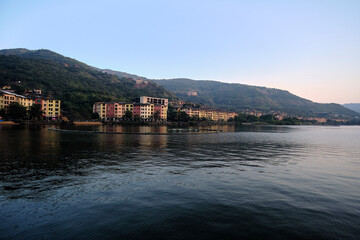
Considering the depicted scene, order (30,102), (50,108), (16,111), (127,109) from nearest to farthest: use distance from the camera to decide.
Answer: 1. (16,111)
2. (30,102)
3. (50,108)
4. (127,109)

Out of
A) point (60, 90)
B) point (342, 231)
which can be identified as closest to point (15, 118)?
point (60, 90)

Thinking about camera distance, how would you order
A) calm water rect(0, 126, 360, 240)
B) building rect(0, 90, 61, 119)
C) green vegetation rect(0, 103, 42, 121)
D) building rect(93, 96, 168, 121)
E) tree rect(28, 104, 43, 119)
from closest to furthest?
calm water rect(0, 126, 360, 240) → green vegetation rect(0, 103, 42, 121) → tree rect(28, 104, 43, 119) → building rect(0, 90, 61, 119) → building rect(93, 96, 168, 121)

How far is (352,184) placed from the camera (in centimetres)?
1703

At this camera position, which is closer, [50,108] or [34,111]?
[34,111]

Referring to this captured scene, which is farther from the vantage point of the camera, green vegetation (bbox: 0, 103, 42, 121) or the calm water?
green vegetation (bbox: 0, 103, 42, 121)

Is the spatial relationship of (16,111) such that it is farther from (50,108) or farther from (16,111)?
(50,108)

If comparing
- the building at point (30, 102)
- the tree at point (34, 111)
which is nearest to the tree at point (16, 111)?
the tree at point (34, 111)

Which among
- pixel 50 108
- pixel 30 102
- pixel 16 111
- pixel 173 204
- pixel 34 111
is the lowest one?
pixel 173 204

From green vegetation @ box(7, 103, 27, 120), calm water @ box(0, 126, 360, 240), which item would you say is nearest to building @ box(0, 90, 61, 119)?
green vegetation @ box(7, 103, 27, 120)

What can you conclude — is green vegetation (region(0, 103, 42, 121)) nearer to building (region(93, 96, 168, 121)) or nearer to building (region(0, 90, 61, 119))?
building (region(0, 90, 61, 119))

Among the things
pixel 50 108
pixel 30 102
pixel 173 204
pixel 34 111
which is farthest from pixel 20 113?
pixel 173 204

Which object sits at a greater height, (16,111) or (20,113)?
(16,111)

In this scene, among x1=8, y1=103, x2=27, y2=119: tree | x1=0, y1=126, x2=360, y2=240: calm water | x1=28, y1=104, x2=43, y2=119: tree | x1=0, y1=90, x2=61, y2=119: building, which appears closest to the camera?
x1=0, y1=126, x2=360, y2=240: calm water

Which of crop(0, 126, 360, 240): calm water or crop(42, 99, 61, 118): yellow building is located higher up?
crop(42, 99, 61, 118): yellow building
